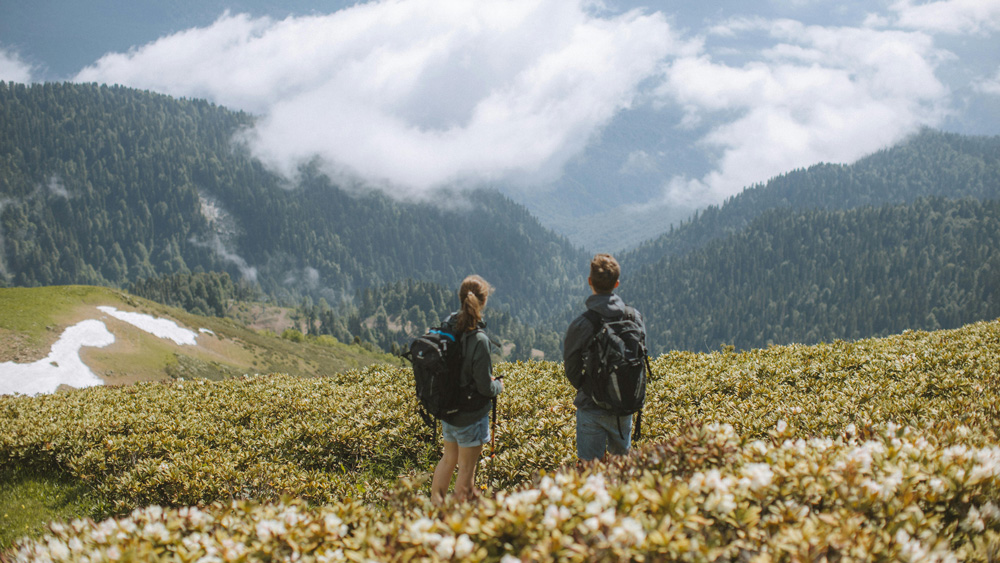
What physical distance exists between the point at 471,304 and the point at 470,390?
123cm

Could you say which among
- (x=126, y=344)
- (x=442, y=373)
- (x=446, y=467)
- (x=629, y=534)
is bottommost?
(x=126, y=344)

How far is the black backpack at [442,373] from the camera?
7215mm

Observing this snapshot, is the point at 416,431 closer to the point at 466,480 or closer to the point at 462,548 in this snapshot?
the point at 466,480

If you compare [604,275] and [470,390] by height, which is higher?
[604,275]

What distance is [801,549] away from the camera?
12.1 ft

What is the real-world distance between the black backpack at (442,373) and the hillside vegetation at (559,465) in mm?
1251

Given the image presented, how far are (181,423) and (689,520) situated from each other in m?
12.6

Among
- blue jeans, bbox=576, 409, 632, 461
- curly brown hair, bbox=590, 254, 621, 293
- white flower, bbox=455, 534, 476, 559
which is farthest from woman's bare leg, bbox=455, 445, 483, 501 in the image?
white flower, bbox=455, 534, 476, 559

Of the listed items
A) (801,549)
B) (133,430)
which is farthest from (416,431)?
(801,549)

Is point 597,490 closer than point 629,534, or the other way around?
point 629,534

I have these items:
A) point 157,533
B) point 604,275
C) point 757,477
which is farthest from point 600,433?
point 157,533

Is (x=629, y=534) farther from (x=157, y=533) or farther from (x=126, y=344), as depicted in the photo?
(x=126, y=344)

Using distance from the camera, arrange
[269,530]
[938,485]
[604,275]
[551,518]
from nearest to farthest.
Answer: [551,518]
[938,485]
[269,530]
[604,275]

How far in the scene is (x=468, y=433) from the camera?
771cm
